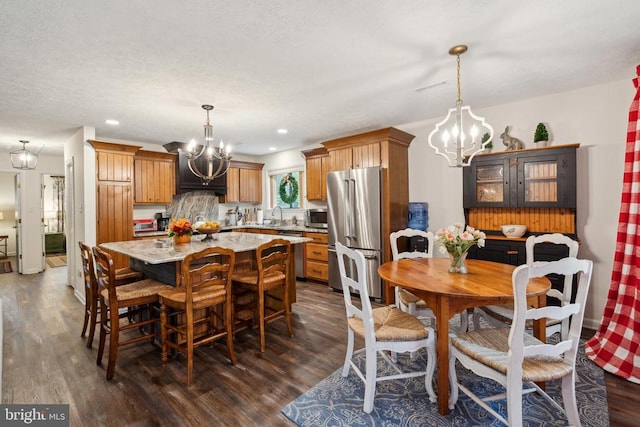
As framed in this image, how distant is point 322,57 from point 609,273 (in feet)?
11.6

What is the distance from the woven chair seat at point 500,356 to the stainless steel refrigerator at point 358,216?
226 cm

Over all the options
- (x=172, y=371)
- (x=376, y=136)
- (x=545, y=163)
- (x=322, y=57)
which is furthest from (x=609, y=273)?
(x=172, y=371)

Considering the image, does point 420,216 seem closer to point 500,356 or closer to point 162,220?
point 500,356

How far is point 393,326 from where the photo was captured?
209 centimetres

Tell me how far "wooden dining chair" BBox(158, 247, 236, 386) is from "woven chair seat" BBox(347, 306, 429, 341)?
1.08m

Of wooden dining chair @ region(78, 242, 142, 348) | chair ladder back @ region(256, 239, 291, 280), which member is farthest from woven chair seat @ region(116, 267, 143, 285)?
chair ladder back @ region(256, 239, 291, 280)

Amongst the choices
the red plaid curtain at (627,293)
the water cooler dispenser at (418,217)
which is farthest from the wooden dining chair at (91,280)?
the red plaid curtain at (627,293)

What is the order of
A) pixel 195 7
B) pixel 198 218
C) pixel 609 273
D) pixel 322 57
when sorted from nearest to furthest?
pixel 195 7 → pixel 322 57 → pixel 609 273 → pixel 198 218

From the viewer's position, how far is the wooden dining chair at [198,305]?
2.31m

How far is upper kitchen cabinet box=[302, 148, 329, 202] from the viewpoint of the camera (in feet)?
17.4

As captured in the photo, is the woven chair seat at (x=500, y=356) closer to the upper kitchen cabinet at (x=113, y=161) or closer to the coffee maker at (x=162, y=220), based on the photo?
the upper kitchen cabinet at (x=113, y=161)

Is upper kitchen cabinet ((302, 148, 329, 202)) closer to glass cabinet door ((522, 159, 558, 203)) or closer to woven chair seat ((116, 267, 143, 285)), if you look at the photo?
glass cabinet door ((522, 159, 558, 203))

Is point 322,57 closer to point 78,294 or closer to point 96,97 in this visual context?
point 96,97

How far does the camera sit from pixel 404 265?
100 inches
